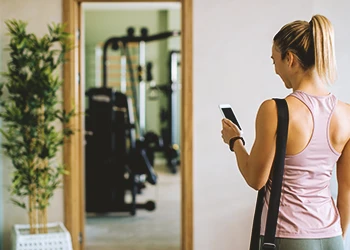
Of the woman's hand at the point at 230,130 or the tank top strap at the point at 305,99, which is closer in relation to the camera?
the tank top strap at the point at 305,99

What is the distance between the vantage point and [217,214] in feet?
13.3

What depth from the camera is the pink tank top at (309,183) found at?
1.48 meters

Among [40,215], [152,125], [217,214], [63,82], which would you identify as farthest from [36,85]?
[152,125]

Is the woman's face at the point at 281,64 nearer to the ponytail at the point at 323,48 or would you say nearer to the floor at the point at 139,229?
the ponytail at the point at 323,48

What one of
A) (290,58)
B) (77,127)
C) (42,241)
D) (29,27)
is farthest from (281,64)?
(29,27)

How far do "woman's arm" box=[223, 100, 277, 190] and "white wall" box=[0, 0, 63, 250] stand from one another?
9.23 feet

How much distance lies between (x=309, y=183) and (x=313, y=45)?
1.17 ft

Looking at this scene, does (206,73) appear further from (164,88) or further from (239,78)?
(164,88)

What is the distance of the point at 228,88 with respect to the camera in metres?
4.02

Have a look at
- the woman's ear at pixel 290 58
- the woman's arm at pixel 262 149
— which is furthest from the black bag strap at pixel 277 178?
the woman's ear at pixel 290 58

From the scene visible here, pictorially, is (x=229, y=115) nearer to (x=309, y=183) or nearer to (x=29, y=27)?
(x=309, y=183)

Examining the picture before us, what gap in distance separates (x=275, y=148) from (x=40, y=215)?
2.84 metres

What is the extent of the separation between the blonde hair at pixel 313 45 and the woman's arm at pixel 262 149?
0.15m

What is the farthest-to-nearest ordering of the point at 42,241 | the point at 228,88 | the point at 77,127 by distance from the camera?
the point at 77,127 < the point at 228,88 < the point at 42,241
